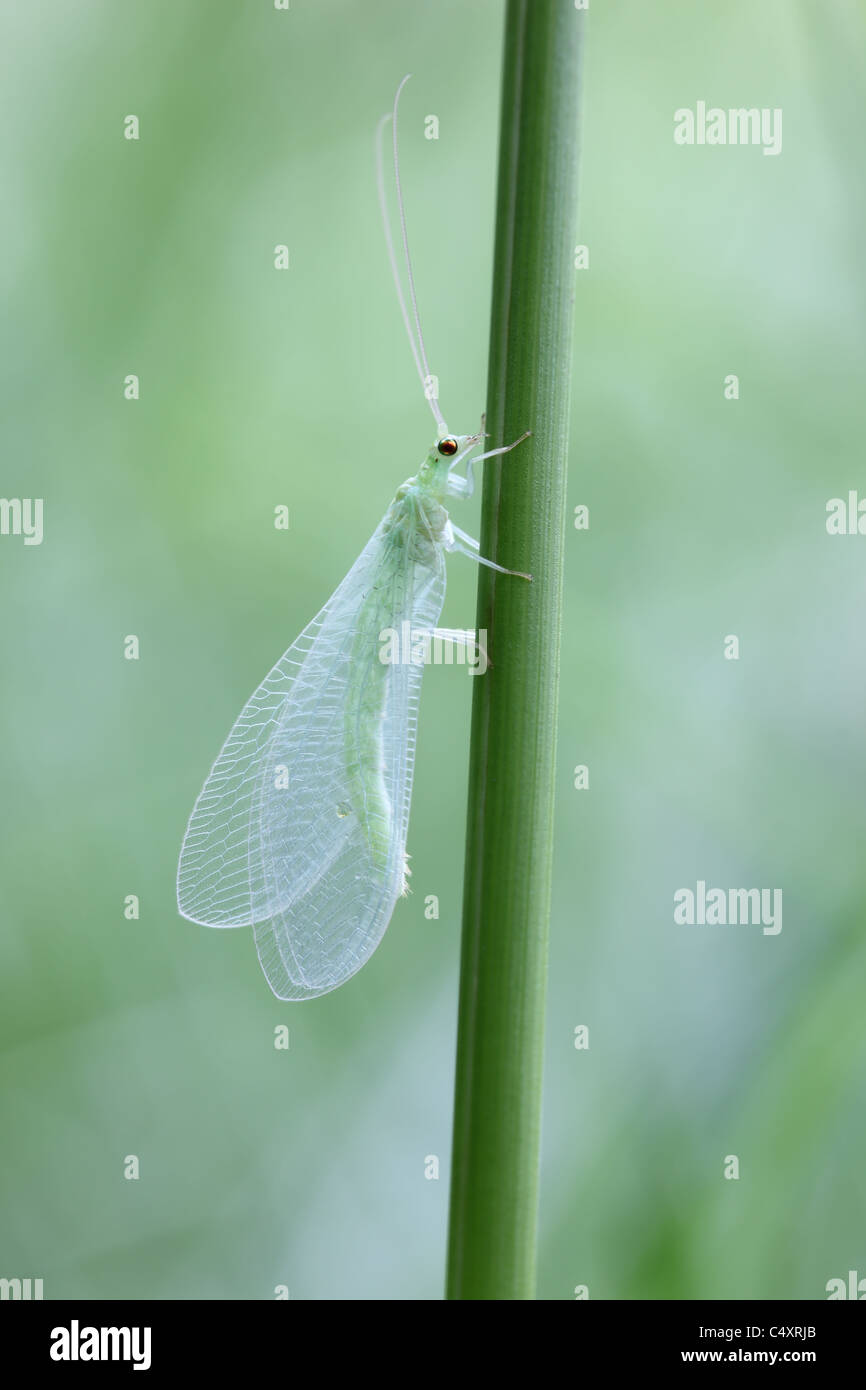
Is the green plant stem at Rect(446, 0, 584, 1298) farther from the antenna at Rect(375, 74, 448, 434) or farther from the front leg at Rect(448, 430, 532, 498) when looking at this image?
the front leg at Rect(448, 430, 532, 498)

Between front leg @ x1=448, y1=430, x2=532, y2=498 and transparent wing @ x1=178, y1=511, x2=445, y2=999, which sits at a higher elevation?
front leg @ x1=448, y1=430, x2=532, y2=498

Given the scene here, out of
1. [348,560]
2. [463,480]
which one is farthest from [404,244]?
[348,560]

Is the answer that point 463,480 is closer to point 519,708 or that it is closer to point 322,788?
point 322,788

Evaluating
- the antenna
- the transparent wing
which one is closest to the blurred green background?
the transparent wing

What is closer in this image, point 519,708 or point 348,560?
point 519,708

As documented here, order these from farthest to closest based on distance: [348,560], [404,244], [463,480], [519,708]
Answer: [348,560] → [463,480] → [404,244] → [519,708]

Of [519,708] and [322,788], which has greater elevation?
[519,708]

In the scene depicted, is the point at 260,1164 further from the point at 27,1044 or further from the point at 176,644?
the point at 176,644
